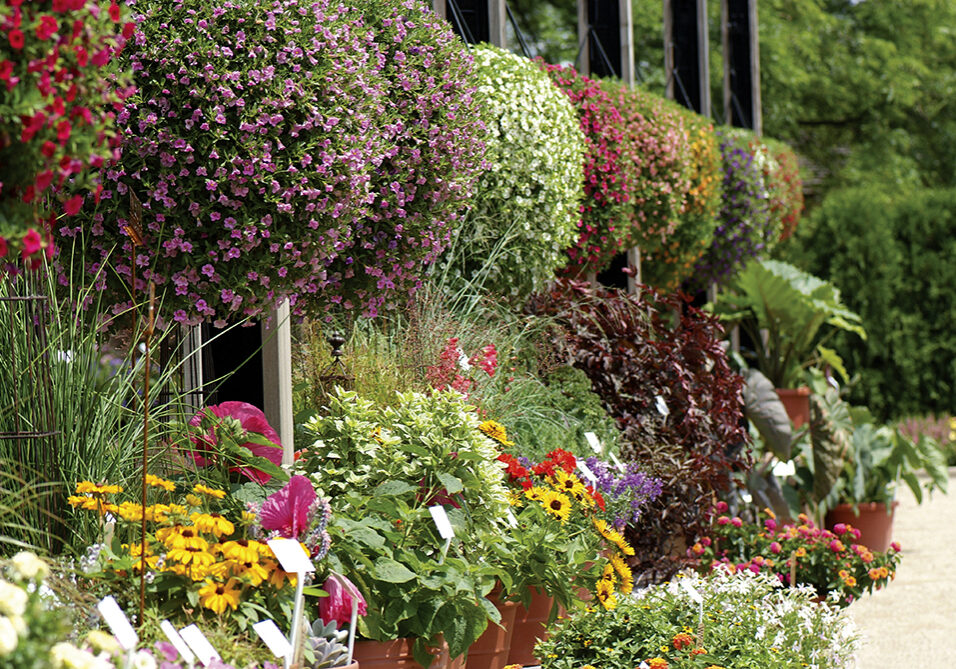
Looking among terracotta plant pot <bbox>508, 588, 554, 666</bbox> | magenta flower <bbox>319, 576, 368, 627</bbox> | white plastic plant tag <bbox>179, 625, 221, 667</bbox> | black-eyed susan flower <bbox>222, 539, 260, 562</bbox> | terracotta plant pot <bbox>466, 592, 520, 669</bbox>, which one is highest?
black-eyed susan flower <bbox>222, 539, 260, 562</bbox>

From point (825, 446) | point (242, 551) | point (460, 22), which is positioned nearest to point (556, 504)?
point (242, 551)

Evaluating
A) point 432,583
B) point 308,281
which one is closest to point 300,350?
point 308,281

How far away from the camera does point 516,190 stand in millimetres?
4457

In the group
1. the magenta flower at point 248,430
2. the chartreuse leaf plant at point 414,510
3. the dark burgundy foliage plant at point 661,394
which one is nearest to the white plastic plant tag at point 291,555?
the chartreuse leaf plant at point 414,510

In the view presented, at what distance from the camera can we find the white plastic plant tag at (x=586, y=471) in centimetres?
333

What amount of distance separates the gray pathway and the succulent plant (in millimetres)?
1939

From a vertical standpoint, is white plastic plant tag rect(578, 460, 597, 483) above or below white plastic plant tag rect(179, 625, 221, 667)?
below

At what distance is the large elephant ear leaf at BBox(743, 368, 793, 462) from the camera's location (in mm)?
5738

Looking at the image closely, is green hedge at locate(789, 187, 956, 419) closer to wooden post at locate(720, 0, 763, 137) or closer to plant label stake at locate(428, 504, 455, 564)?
wooden post at locate(720, 0, 763, 137)

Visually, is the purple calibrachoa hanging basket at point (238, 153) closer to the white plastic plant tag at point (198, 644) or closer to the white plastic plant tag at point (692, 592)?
the white plastic plant tag at point (198, 644)

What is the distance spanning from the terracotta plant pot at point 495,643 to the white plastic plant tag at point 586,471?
547mm

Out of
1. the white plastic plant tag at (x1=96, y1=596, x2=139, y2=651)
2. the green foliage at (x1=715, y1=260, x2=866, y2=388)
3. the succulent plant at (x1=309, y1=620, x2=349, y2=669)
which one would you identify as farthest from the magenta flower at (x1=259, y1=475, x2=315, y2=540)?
the green foliage at (x1=715, y1=260, x2=866, y2=388)

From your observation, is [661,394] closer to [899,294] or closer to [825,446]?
[825,446]

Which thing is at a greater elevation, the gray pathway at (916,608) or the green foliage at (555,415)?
the green foliage at (555,415)
